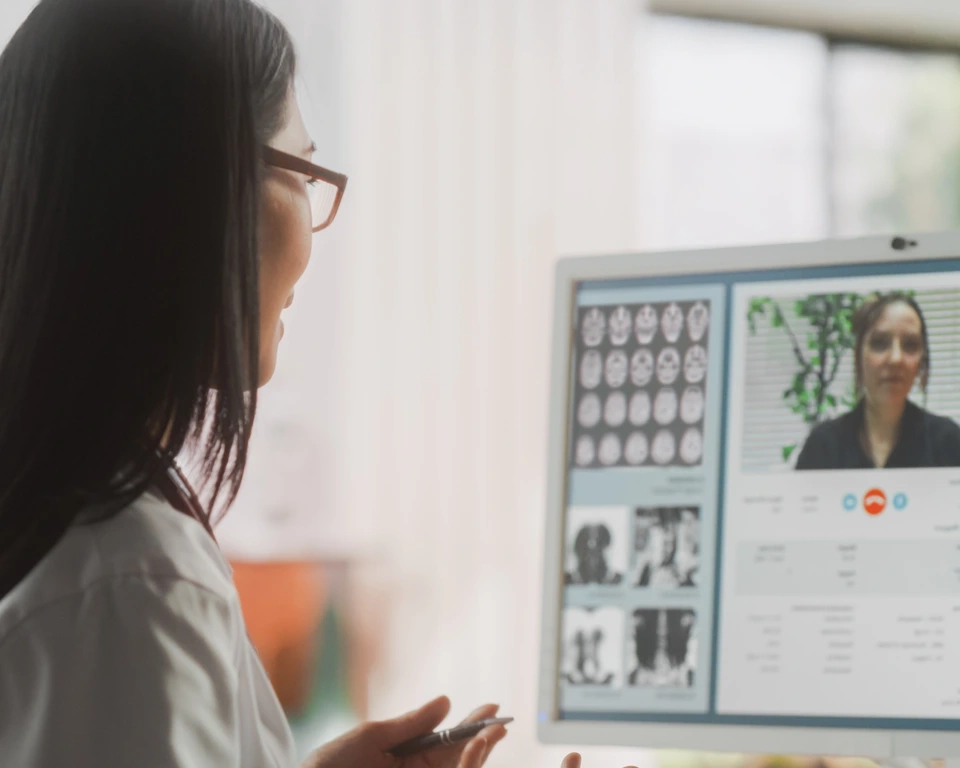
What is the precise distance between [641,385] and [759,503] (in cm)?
13

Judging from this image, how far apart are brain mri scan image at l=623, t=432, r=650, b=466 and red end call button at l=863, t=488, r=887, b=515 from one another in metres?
0.17

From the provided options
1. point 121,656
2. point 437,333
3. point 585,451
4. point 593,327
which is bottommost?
point 121,656

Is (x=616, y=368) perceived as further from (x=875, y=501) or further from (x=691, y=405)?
(x=875, y=501)

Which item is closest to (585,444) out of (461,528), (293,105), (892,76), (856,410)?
(856,410)

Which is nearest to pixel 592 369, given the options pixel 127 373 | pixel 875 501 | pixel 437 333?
pixel 875 501

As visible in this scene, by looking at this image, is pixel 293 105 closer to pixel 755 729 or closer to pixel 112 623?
pixel 112 623

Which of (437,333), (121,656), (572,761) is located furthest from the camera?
(437,333)

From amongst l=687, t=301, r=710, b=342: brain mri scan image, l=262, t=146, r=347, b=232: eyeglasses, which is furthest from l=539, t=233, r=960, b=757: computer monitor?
l=262, t=146, r=347, b=232: eyeglasses

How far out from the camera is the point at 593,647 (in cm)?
95

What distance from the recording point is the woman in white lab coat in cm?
57

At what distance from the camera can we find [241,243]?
2.26 ft

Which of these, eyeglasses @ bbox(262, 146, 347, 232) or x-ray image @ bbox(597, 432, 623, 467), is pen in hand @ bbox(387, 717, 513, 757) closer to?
x-ray image @ bbox(597, 432, 623, 467)

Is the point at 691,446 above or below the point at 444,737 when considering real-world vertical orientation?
above

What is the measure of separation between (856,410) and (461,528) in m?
1.49
